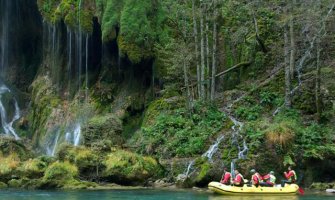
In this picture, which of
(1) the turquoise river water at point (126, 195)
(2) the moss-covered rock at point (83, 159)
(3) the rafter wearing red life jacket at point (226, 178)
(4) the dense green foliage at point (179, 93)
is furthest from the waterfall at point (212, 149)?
(2) the moss-covered rock at point (83, 159)

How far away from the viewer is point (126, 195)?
2184 centimetres

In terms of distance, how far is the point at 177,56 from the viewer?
3009 centimetres

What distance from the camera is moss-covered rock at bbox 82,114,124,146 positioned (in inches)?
1130

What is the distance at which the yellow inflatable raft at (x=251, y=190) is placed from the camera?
22.1 m

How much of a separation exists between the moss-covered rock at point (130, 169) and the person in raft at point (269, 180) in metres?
5.26

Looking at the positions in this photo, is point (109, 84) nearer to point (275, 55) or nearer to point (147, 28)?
point (147, 28)

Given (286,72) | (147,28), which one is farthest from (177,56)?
(286,72)

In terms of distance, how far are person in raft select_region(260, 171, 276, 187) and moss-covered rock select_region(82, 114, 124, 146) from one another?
28.9 feet

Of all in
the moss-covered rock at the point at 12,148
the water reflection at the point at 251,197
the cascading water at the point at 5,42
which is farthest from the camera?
the cascading water at the point at 5,42

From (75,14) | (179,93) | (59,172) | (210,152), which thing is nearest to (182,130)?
(210,152)

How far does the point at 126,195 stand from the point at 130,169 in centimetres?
343

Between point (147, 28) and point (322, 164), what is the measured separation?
13706 mm

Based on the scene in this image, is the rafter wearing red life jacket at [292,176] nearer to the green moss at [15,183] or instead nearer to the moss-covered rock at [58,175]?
the moss-covered rock at [58,175]

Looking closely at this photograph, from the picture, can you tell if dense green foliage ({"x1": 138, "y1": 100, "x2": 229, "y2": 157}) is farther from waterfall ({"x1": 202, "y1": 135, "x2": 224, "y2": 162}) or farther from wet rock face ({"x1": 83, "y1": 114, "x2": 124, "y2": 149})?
wet rock face ({"x1": 83, "y1": 114, "x2": 124, "y2": 149})
